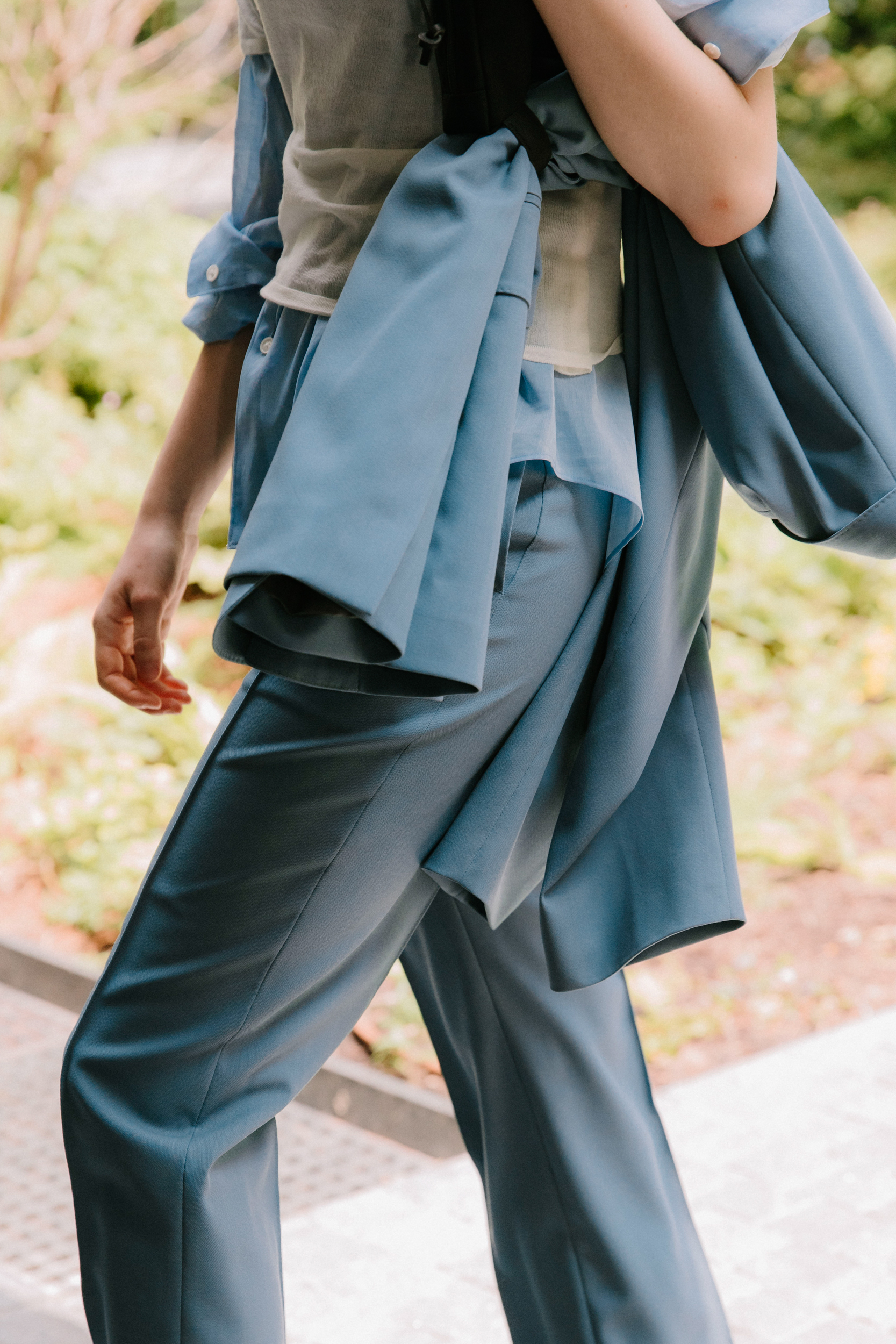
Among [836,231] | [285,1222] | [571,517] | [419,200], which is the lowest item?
[285,1222]

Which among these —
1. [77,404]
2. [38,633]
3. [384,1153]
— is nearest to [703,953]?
[384,1153]

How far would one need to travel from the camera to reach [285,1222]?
2.30 metres

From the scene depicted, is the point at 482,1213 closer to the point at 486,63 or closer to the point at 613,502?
the point at 613,502

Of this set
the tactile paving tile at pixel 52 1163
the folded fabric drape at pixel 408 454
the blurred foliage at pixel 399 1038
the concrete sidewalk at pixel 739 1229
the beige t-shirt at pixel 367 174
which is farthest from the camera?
the blurred foliage at pixel 399 1038

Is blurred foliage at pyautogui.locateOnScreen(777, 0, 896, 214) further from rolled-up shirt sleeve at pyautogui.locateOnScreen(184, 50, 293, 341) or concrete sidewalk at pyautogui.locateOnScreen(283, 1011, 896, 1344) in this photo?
rolled-up shirt sleeve at pyautogui.locateOnScreen(184, 50, 293, 341)

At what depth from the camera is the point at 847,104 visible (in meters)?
9.77

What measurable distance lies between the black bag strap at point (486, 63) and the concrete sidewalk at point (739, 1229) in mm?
1686

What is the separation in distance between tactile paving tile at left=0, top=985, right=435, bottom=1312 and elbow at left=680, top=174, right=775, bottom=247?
183 cm

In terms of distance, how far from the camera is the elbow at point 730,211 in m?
0.99

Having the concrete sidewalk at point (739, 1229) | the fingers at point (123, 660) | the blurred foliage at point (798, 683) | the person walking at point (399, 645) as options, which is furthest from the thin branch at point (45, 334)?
the person walking at point (399, 645)

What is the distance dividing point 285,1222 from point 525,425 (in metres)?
1.72

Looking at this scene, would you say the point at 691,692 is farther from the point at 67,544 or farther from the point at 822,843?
the point at 67,544

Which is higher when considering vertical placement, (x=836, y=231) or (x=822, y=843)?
(x=836, y=231)

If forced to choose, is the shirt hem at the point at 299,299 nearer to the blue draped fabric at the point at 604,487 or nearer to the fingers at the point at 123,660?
the blue draped fabric at the point at 604,487
